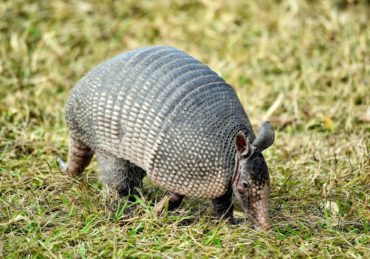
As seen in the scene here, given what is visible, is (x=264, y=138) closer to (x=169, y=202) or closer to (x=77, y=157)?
(x=169, y=202)

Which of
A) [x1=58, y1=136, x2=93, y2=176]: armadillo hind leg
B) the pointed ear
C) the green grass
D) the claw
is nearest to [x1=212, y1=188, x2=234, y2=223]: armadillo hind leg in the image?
the green grass

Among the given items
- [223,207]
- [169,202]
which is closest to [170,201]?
[169,202]

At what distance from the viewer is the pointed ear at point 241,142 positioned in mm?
5035

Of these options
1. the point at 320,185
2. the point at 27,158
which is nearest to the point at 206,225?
the point at 320,185

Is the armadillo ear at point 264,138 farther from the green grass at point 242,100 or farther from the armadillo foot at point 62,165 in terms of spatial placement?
the armadillo foot at point 62,165

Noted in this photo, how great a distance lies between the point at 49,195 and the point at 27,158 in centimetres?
104

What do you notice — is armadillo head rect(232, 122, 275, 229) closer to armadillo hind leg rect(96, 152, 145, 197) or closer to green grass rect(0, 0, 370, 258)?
green grass rect(0, 0, 370, 258)

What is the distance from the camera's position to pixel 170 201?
5688 mm

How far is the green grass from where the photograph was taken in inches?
213

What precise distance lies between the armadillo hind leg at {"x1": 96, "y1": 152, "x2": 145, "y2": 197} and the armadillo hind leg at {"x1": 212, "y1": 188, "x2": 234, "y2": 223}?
0.87 metres

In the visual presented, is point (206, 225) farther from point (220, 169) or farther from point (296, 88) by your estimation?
point (296, 88)

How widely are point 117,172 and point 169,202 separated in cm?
57

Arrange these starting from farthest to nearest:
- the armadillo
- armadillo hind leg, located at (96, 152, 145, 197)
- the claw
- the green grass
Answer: armadillo hind leg, located at (96, 152, 145, 197) < the claw < the green grass < the armadillo

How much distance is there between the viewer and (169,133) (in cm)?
539
